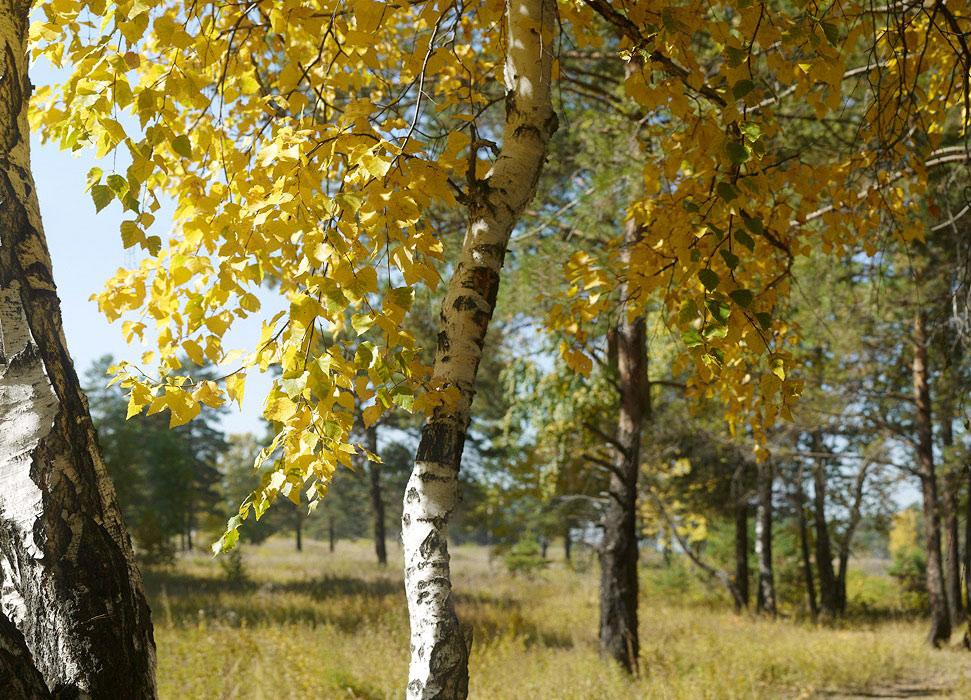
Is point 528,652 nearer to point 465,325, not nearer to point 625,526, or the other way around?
point 625,526

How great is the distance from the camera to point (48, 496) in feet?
5.53

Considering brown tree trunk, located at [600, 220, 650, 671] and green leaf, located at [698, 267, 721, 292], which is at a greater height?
green leaf, located at [698, 267, 721, 292]

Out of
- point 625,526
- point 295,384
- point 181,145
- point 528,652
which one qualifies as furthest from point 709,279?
point 528,652

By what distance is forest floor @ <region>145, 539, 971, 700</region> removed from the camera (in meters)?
5.47

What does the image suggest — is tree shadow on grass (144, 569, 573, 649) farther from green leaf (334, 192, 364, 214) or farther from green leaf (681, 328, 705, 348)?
green leaf (334, 192, 364, 214)

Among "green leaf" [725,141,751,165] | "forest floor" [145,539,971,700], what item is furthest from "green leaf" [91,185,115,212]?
"forest floor" [145,539,971,700]

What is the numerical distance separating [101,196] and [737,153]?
1.60 metres

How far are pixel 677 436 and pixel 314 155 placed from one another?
35.2ft

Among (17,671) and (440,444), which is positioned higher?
(440,444)

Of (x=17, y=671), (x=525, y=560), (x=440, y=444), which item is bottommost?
(x=525, y=560)

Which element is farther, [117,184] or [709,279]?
[709,279]

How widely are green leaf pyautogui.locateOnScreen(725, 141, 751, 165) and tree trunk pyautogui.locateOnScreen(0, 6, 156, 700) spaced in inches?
72.4

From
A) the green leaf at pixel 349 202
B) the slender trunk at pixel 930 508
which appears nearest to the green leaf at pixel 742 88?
the green leaf at pixel 349 202

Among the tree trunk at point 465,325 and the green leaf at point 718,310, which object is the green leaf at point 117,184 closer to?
the tree trunk at point 465,325
